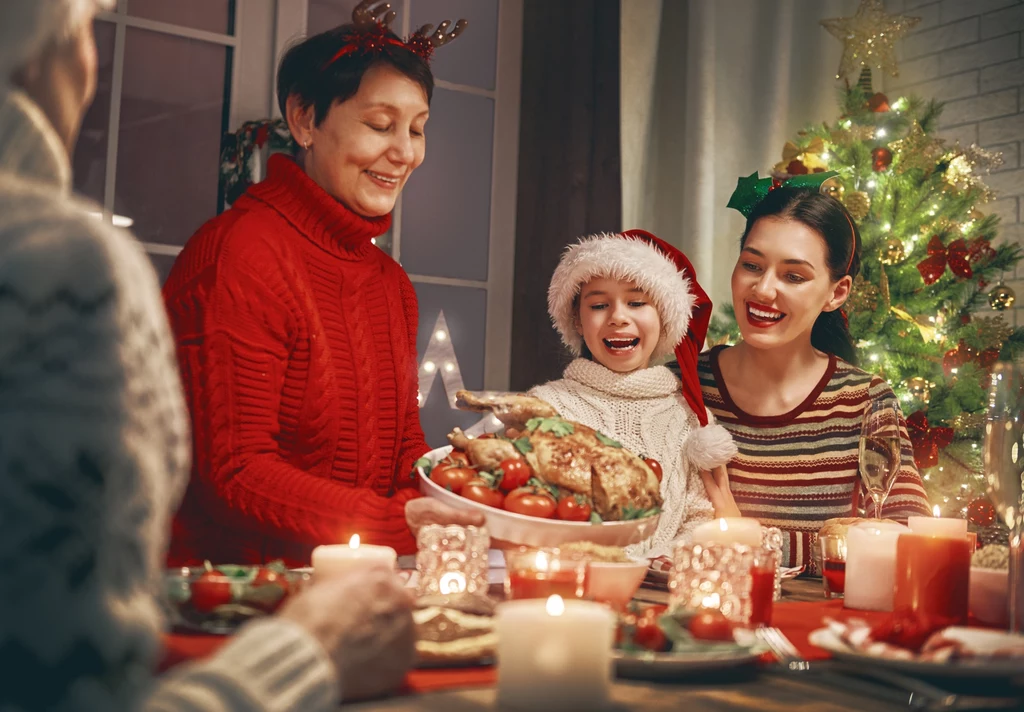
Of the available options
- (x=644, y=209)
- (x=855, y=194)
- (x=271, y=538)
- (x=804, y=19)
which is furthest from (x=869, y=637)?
(x=804, y=19)

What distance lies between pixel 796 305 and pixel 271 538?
4.79 ft

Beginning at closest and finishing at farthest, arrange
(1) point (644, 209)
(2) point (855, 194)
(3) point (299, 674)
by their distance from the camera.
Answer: (3) point (299, 674)
(2) point (855, 194)
(1) point (644, 209)

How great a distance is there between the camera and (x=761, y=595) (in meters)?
1.35

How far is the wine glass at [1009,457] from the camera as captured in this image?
127cm

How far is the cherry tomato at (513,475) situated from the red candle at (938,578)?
1.94ft

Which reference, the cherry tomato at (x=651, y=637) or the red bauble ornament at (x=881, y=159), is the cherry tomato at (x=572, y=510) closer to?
the cherry tomato at (x=651, y=637)

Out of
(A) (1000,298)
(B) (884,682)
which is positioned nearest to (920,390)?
(A) (1000,298)

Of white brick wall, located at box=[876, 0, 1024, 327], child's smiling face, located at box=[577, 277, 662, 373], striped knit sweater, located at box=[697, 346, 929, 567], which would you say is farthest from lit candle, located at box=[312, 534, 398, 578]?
white brick wall, located at box=[876, 0, 1024, 327]

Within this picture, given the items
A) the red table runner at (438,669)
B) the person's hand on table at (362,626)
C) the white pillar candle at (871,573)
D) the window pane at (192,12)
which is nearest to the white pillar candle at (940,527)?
the white pillar candle at (871,573)

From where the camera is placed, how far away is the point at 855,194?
11.8 feet

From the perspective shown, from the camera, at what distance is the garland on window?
2811mm

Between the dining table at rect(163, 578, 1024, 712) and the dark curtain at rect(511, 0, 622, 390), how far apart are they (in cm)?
303

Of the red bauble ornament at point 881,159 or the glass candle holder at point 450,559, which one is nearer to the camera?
the glass candle holder at point 450,559

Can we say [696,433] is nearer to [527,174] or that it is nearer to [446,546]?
[446,546]
